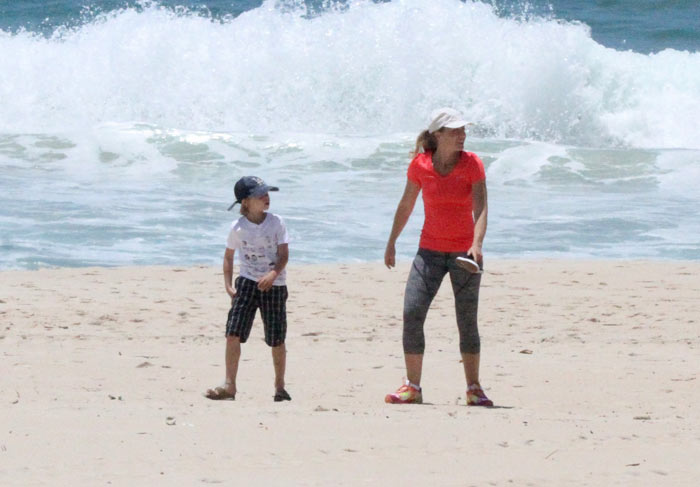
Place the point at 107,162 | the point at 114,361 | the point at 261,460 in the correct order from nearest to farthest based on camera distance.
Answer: the point at 261,460, the point at 114,361, the point at 107,162

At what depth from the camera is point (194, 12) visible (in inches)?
946

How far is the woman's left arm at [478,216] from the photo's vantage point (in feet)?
16.8

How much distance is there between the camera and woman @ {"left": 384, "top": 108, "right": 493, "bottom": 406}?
5.16 metres

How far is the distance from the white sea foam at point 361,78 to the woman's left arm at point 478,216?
13.2 meters

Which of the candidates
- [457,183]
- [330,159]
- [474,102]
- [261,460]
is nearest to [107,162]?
[330,159]

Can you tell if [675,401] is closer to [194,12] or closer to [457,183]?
[457,183]

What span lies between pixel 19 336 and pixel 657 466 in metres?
4.19

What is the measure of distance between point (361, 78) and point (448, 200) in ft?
50.0

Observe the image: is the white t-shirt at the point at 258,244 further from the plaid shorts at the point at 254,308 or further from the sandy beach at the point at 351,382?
the sandy beach at the point at 351,382

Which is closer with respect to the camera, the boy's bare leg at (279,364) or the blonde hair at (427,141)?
the blonde hair at (427,141)

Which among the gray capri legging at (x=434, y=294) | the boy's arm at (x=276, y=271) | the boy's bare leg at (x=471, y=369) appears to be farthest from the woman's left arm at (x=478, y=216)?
the boy's arm at (x=276, y=271)

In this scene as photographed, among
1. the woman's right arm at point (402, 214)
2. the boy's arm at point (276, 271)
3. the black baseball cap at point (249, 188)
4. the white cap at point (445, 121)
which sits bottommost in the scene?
the boy's arm at point (276, 271)

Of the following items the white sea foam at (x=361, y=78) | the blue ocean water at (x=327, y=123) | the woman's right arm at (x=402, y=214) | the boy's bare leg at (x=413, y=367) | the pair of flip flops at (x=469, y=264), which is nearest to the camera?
the pair of flip flops at (x=469, y=264)

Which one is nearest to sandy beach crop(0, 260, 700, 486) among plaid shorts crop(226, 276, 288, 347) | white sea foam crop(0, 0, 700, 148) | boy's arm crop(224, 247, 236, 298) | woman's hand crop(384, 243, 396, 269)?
plaid shorts crop(226, 276, 288, 347)
